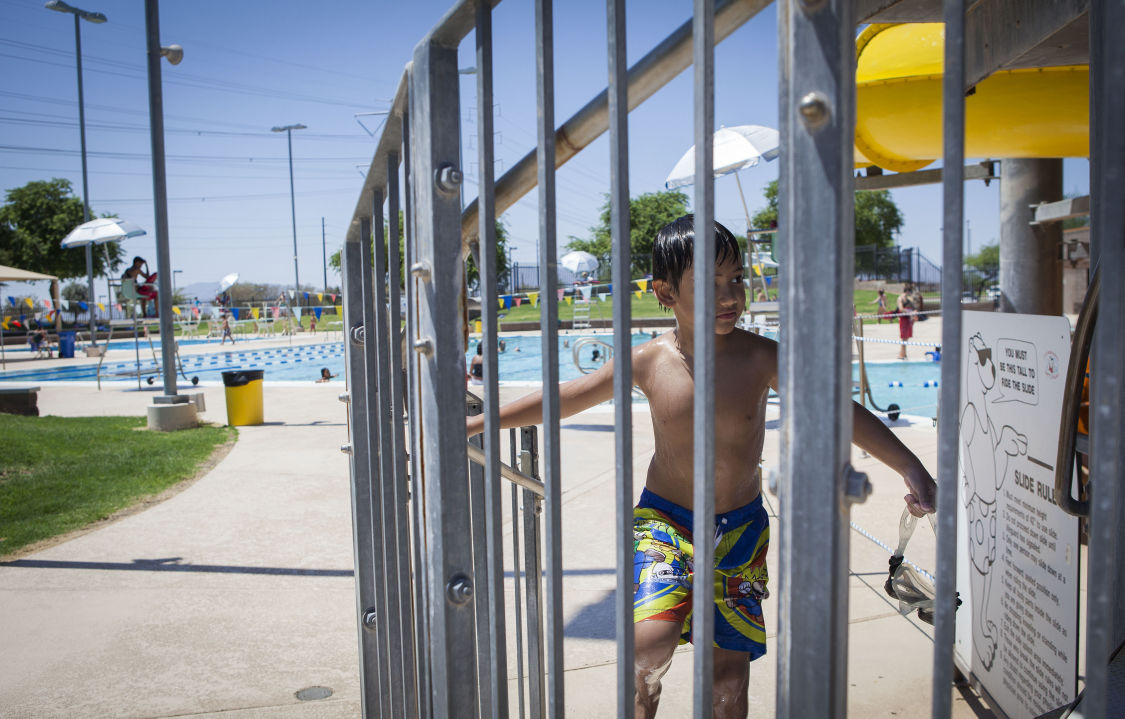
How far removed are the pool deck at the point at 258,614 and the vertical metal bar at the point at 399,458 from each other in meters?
1.05

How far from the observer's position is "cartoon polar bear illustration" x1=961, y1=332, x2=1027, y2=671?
2.54 metres

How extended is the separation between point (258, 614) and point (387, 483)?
2.39 meters

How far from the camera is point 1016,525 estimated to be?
2.38 metres

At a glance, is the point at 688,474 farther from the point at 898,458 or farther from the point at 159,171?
the point at 159,171

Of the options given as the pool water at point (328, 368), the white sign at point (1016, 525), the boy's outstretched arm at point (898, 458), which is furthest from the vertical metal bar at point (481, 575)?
the pool water at point (328, 368)

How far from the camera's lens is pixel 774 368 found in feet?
6.92

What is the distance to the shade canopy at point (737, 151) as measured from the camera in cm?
1175

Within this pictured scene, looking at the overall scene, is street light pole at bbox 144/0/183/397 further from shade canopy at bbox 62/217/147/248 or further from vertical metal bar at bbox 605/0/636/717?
vertical metal bar at bbox 605/0/636/717

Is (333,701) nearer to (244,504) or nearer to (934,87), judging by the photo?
(244,504)

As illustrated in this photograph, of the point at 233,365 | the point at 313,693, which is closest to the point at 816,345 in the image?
the point at 313,693

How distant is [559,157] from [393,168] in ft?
2.03

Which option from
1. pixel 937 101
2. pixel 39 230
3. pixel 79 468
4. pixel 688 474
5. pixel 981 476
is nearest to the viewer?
pixel 688 474

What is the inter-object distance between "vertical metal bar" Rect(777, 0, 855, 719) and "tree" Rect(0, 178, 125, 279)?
1906 inches

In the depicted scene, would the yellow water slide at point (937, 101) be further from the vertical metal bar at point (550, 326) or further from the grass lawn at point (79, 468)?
the grass lawn at point (79, 468)
